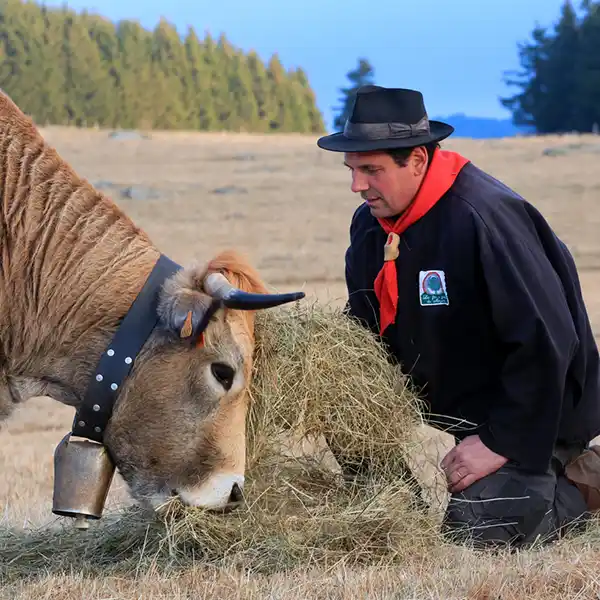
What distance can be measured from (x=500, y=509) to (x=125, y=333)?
82.5 inches

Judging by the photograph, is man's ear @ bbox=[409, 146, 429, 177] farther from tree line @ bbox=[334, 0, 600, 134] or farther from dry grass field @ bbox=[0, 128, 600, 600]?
tree line @ bbox=[334, 0, 600, 134]

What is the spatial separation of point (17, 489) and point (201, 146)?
117 ft

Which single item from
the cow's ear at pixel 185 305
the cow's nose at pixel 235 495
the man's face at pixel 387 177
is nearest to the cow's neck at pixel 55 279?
the cow's ear at pixel 185 305

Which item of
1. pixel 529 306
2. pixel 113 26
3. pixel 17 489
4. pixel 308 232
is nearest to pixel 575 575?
pixel 529 306

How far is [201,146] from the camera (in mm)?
42750

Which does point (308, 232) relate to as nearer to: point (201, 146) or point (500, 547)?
point (500, 547)

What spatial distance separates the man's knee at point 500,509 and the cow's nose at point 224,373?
145cm

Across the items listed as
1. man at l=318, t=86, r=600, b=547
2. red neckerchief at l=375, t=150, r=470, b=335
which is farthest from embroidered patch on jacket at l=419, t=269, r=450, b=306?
red neckerchief at l=375, t=150, r=470, b=335

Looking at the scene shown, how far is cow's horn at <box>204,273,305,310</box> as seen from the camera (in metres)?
4.74

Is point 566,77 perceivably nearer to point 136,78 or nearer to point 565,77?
point 565,77

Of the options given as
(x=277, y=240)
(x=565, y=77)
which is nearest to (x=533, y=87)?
(x=565, y=77)

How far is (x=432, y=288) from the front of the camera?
5.74m

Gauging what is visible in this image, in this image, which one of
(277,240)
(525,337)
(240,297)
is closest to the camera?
(240,297)

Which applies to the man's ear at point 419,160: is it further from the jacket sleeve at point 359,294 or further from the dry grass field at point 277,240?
the dry grass field at point 277,240
